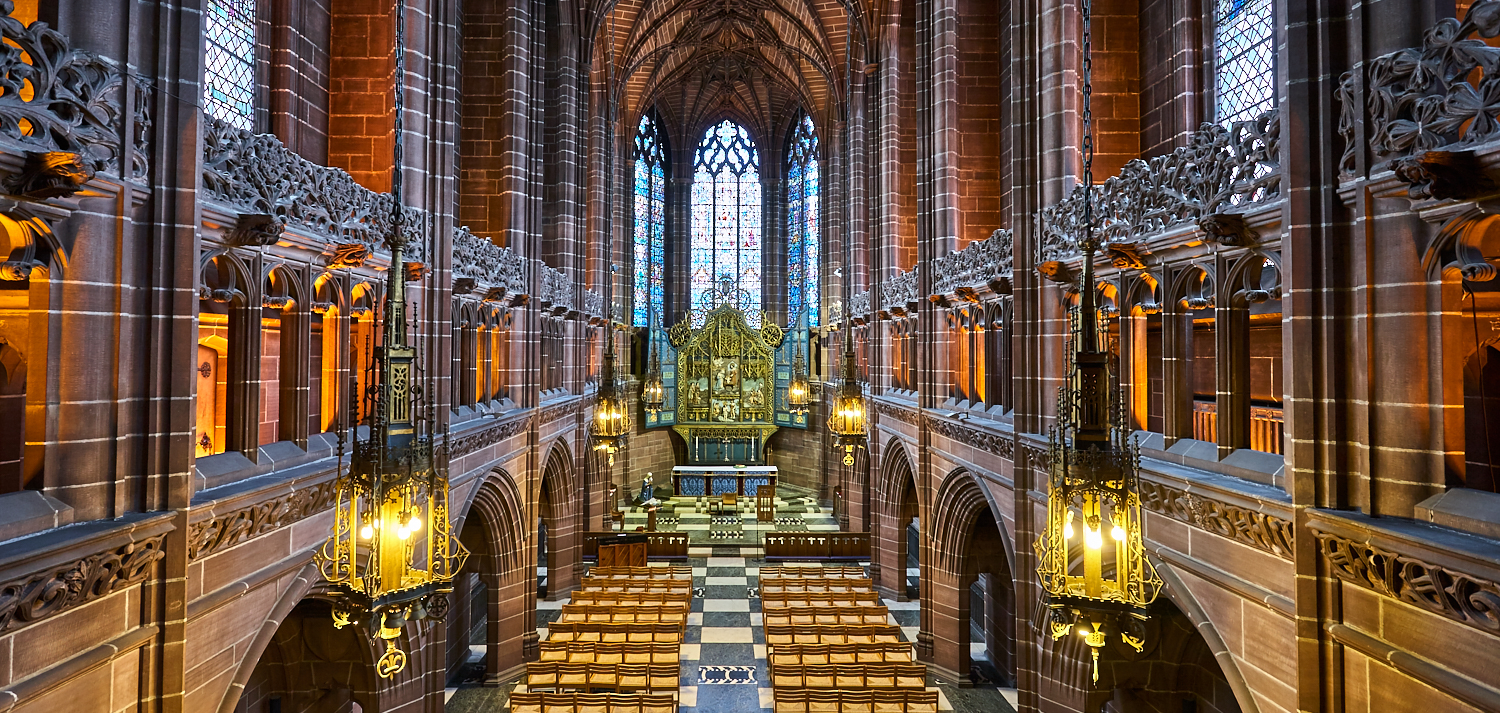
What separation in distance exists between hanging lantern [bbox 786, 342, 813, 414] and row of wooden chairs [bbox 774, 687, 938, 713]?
2111 cm

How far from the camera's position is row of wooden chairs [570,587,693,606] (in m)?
16.1

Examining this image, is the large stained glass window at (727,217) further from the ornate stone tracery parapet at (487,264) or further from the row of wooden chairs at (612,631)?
the row of wooden chairs at (612,631)

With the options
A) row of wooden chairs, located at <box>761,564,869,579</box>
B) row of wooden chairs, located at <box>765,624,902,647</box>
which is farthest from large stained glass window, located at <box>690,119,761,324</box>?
row of wooden chairs, located at <box>765,624,902,647</box>

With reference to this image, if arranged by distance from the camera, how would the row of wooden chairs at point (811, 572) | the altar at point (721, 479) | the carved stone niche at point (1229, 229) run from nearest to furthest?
the carved stone niche at point (1229, 229) → the row of wooden chairs at point (811, 572) → the altar at point (721, 479)

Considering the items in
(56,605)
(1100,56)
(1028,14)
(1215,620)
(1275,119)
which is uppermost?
(1028,14)

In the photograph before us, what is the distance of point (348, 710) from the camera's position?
10859 mm

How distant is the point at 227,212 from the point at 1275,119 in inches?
347

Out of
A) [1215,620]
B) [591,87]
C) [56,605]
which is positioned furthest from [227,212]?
[591,87]

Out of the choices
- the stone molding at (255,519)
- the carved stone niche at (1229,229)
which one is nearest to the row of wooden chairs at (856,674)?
the stone molding at (255,519)

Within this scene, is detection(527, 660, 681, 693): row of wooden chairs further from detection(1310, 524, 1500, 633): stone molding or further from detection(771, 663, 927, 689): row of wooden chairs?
detection(1310, 524, 1500, 633): stone molding

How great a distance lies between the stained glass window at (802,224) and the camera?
114ft

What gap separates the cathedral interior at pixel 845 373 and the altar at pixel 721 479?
807 centimetres

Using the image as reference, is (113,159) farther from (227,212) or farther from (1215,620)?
(1215,620)

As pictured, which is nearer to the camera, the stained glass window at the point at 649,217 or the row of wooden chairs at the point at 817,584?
the row of wooden chairs at the point at 817,584
